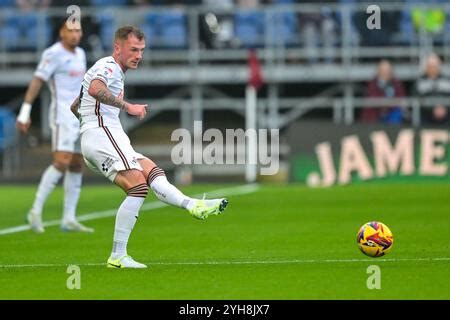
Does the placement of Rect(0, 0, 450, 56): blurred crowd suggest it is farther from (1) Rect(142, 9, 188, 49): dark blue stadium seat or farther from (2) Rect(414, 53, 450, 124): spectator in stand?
(2) Rect(414, 53, 450, 124): spectator in stand

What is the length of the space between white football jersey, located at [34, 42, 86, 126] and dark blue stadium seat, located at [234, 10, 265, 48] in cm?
1249

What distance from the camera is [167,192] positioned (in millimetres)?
10125

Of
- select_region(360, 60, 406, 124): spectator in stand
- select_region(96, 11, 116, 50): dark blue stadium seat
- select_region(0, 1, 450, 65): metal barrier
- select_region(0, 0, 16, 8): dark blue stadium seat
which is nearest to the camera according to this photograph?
select_region(360, 60, 406, 124): spectator in stand

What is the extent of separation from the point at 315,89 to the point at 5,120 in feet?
23.8

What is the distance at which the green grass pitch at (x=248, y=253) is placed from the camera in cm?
873

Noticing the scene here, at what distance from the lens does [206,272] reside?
9789mm

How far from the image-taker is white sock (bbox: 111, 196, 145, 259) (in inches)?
Answer: 393

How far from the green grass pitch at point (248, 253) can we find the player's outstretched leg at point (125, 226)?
0.16 metres

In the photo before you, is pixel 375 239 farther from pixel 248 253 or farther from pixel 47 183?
pixel 47 183

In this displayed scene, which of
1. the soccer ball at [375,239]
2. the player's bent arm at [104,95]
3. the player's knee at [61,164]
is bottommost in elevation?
the soccer ball at [375,239]

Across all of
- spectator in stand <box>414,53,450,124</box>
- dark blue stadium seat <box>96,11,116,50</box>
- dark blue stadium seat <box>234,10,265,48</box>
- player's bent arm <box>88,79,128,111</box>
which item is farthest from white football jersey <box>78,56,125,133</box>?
dark blue stadium seat <box>234,10,265,48</box>

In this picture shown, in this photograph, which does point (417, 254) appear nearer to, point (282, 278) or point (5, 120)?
point (282, 278)

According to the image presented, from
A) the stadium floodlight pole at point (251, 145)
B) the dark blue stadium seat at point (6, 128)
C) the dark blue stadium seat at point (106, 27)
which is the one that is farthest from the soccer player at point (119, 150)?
the dark blue stadium seat at point (106, 27)

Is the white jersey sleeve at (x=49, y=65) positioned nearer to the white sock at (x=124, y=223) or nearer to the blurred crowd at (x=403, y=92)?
the white sock at (x=124, y=223)
